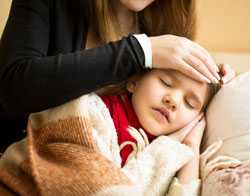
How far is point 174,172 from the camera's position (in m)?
0.88

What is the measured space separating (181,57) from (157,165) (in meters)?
0.24

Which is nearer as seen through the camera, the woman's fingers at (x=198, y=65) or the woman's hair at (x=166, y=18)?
the woman's fingers at (x=198, y=65)

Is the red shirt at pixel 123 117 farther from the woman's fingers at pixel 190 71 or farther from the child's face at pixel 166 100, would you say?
the woman's fingers at pixel 190 71

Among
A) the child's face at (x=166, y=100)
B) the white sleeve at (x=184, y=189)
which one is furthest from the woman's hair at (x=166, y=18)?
the white sleeve at (x=184, y=189)

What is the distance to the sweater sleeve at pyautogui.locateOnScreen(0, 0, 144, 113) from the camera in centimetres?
86

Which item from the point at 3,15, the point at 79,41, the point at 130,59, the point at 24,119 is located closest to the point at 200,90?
the point at 130,59

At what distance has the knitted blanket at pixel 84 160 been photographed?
31.4 inches

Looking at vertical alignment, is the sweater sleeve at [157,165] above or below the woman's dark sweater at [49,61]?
below

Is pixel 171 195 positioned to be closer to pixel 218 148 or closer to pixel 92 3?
pixel 218 148

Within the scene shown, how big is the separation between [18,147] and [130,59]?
331 mm

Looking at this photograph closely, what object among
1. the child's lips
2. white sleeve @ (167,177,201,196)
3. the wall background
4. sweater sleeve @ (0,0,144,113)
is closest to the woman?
sweater sleeve @ (0,0,144,113)

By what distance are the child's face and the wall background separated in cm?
80

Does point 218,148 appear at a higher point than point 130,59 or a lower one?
lower

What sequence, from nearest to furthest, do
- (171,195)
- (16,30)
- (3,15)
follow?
(171,195), (16,30), (3,15)
